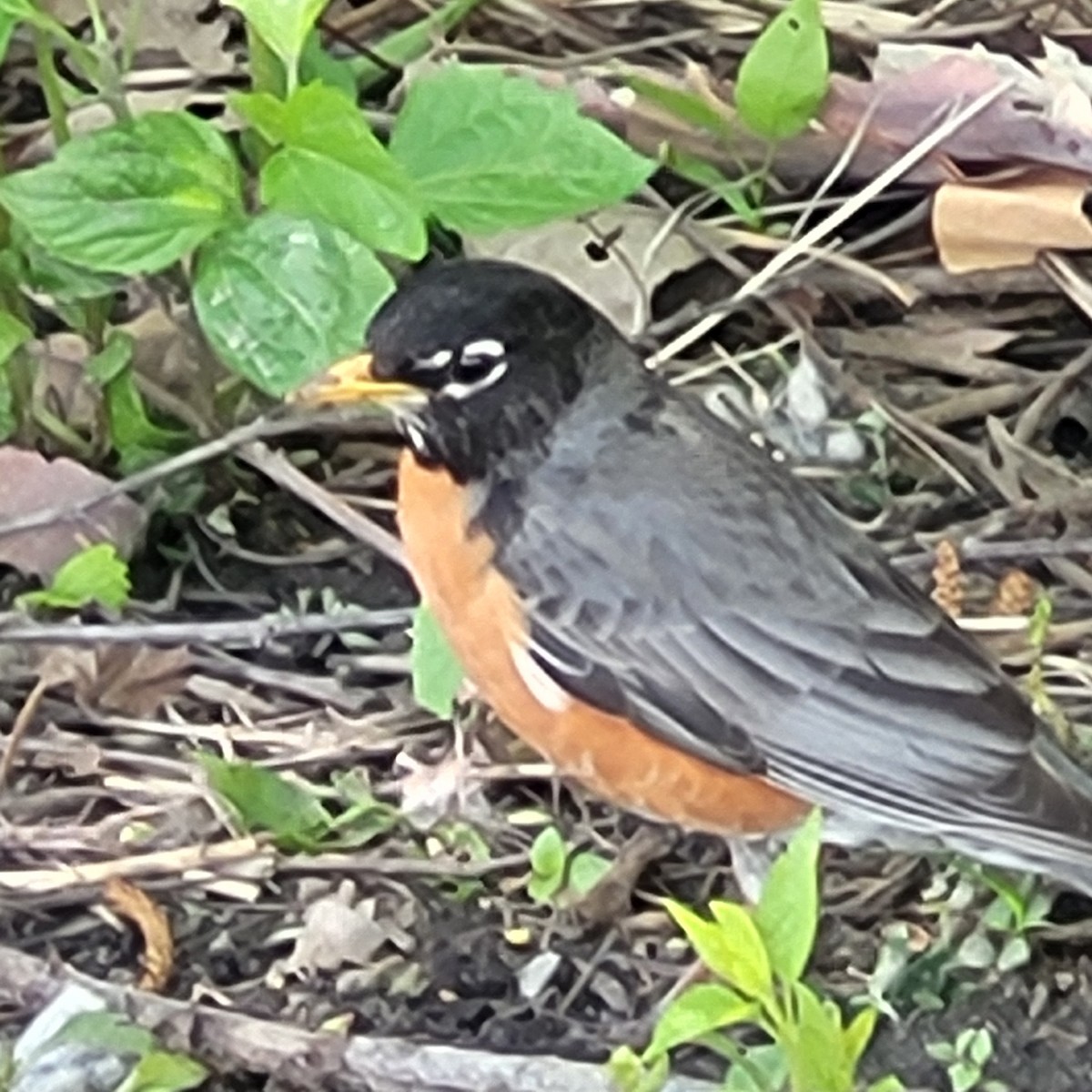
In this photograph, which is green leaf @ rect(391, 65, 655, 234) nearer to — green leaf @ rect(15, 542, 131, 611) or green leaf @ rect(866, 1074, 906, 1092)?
green leaf @ rect(15, 542, 131, 611)

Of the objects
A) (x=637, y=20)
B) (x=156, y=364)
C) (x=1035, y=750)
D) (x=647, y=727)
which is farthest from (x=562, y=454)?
(x=637, y=20)

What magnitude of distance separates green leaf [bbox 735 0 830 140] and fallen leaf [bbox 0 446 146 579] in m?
0.95

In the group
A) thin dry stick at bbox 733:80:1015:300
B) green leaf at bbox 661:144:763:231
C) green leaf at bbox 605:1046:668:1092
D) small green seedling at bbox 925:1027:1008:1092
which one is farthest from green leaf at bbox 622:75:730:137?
green leaf at bbox 605:1046:668:1092

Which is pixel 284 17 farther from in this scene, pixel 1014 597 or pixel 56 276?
pixel 1014 597

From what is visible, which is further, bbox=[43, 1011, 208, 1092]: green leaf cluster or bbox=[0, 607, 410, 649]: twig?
bbox=[0, 607, 410, 649]: twig

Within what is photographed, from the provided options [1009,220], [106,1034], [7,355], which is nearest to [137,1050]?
[106,1034]

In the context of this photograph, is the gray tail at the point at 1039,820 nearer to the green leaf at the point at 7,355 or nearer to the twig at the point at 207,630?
the twig at the point at 207,630

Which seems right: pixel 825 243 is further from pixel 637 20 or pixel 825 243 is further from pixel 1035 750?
pixel 1035 750

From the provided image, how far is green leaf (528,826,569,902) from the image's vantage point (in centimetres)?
290

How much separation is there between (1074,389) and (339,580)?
0.97 m

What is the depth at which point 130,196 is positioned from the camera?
2.85 meters

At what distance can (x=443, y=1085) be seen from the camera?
8.51 feet

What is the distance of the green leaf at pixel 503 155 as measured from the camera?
112 inches

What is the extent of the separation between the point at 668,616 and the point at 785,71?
39.6 inches
